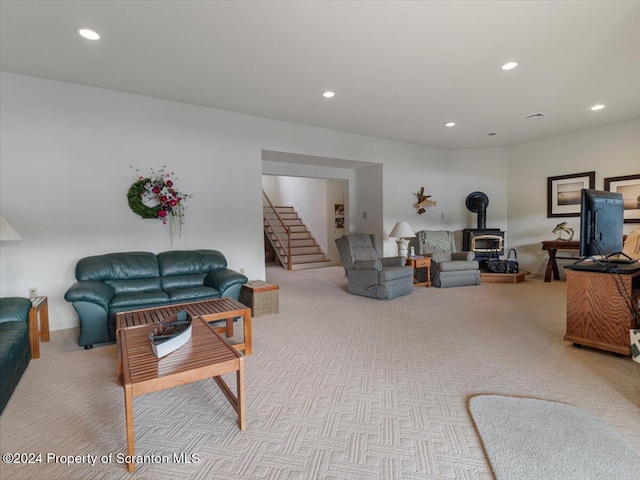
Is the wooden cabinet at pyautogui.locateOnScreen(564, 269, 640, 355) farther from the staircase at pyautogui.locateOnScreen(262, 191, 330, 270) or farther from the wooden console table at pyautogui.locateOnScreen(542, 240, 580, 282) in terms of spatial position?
the staircase at pyautogui.locateOnScreen(262, 191, 330, 270)

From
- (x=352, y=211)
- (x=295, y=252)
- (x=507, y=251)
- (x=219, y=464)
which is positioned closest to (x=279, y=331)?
(x=219, y=464)

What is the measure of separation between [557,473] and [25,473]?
2.56 metres

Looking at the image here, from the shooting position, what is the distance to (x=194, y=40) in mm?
2943

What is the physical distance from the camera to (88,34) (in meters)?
2.82

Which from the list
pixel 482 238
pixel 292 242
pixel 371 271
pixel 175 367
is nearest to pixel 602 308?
pixel 371 271

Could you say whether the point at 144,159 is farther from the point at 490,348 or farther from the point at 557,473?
the point at 557,473

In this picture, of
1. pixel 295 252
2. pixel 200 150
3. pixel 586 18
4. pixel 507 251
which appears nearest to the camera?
pixel 586 18

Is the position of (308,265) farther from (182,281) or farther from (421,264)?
(182,281)

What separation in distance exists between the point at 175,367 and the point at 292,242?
7402 millimetres

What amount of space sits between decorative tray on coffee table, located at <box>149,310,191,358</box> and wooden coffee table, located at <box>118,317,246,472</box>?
4cm

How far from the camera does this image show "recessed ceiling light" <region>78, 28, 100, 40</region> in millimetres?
2771

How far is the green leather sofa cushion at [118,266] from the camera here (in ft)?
11.8

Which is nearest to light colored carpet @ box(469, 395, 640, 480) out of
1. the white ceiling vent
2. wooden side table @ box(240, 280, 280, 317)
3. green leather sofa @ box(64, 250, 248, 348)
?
wooden side table @ box(240, 280, 280, 317)

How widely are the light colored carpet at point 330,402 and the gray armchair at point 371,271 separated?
118 centimetres
